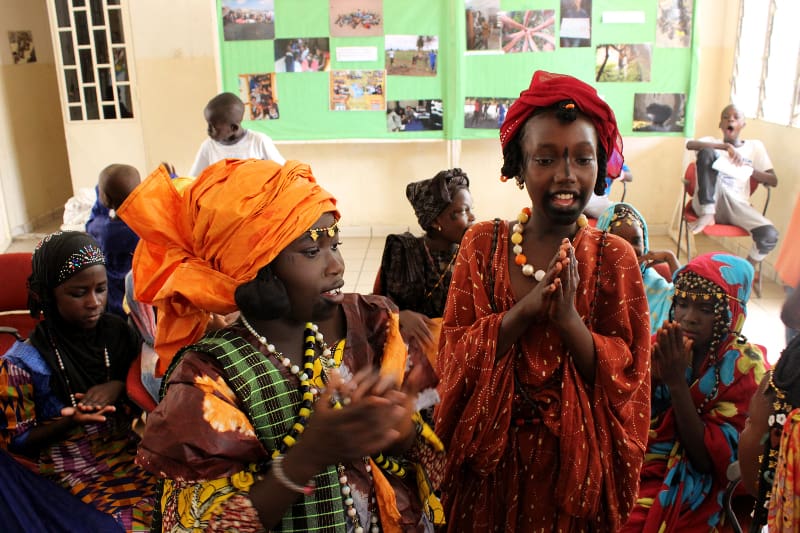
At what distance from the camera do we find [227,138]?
193 inches

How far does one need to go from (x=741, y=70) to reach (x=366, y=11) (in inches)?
154

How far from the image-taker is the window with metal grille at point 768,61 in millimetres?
6020

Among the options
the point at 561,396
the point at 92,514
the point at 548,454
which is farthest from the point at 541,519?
the point at 92,514

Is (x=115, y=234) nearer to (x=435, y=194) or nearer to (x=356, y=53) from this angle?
(x=435, y=194)

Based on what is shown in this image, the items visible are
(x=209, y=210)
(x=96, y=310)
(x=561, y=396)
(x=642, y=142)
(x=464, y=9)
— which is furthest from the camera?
(x=642, y=142)

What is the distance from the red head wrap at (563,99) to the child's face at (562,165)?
1.1 inches

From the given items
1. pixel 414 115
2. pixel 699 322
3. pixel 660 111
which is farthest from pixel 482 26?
pixel 699 322

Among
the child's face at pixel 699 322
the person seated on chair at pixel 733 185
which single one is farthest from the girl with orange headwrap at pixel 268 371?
the person seated on chair at pixel 733 185

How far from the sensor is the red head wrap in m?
1.62

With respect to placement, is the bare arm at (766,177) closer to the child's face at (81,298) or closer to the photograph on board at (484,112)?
the photograph on board at (484,112)

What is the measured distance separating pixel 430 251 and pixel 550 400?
1416mm

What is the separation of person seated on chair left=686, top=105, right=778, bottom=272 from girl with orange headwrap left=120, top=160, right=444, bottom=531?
16.1 ft

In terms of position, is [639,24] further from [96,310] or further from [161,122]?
[96,310]

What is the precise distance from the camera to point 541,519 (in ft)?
5.64
